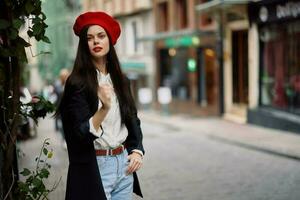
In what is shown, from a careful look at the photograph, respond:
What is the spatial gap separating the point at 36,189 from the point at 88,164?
2.95 ft

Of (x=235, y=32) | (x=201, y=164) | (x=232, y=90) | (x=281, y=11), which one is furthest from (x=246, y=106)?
(x=201, y=164)

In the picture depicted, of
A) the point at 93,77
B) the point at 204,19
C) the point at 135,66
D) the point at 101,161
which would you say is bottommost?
the point at 135,66

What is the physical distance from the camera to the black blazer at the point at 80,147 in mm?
3328

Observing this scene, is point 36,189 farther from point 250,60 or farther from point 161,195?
point 250,60

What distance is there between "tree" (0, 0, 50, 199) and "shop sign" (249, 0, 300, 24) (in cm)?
1196

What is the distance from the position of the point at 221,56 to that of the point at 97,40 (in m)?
17.1

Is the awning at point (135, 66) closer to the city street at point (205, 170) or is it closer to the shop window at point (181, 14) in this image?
the shop window at point (181, 14)

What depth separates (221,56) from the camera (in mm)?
20375

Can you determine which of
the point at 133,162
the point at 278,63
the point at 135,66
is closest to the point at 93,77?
the point at 133,162

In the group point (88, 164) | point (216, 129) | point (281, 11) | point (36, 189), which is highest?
point (281, 11)

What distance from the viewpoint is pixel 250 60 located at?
18.2m

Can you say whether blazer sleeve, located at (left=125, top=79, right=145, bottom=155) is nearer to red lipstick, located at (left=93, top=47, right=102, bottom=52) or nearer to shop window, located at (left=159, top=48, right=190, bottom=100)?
red lipstick, located at (left=93, top=47, right=102, bottom=52)

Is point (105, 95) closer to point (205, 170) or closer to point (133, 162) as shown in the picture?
point (133, 162)

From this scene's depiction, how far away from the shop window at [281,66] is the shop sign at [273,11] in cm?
28
